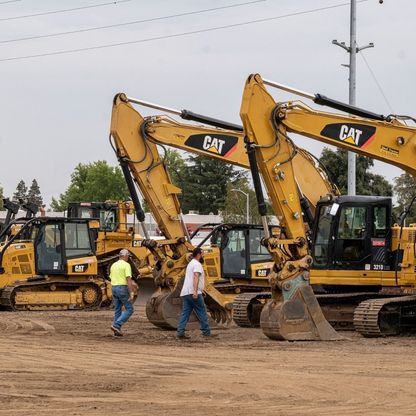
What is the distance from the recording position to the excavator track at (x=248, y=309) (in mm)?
26234

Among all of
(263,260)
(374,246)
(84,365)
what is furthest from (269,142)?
(263,260)

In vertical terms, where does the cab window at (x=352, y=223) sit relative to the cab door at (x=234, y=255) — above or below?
above

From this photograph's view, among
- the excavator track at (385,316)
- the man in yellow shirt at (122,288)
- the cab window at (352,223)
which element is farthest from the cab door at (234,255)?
the excavator track at (385,316)

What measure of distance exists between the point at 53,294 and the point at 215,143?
845cm

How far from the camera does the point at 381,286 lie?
25.1 m

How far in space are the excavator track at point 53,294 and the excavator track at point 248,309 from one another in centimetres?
845

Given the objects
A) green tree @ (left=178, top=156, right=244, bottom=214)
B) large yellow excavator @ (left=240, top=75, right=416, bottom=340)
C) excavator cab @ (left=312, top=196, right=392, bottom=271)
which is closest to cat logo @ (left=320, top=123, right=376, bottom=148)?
large yellow excavator @ (left=240, top=75, right=416, bottom=340)

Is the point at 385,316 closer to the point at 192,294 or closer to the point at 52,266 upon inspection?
the point at 192,294

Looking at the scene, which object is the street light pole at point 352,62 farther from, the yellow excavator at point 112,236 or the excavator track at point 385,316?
the excavator track at point 385,316

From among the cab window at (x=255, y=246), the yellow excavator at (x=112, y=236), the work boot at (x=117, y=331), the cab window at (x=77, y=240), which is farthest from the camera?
the yellow excavator at (x=112, y=236)

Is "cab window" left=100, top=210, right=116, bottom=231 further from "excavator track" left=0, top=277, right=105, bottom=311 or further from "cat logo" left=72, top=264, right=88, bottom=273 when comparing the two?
"cat logo" left=72, top=264, right=88, bottom=273

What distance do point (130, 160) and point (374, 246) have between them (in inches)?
236

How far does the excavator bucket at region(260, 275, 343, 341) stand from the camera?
22125 millimetres

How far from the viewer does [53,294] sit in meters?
33.5
